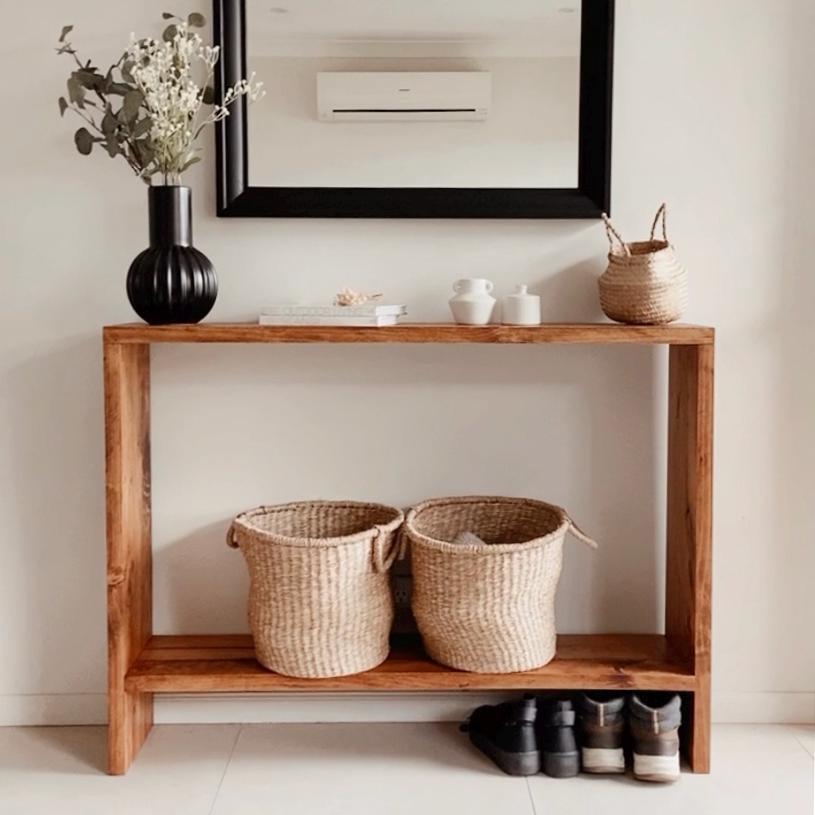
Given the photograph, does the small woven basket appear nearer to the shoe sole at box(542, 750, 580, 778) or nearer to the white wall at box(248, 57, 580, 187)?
the white wall at box(248, 57, 580, 187)

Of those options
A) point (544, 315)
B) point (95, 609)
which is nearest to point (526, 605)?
point (544, 315)

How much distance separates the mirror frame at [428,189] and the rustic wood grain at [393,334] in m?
0.35

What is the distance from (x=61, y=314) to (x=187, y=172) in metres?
0.39

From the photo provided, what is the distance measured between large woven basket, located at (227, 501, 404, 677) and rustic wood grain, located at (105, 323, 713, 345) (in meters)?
0.37

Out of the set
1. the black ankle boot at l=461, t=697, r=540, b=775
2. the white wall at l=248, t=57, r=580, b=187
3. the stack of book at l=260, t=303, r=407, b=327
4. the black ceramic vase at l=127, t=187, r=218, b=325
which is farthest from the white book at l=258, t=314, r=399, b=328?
the black ankle boot at l=461, t=697, r=540, b=775

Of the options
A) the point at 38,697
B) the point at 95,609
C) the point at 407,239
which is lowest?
the point at 38,697

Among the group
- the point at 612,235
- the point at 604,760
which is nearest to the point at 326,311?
the point at 612,235

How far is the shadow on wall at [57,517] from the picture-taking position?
2201mm

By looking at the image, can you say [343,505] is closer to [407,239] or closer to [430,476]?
[430,476]

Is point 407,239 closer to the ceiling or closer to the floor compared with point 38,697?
closer to the ceiling

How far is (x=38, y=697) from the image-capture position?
225 centimetres

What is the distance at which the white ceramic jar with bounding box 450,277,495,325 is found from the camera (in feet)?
6.66

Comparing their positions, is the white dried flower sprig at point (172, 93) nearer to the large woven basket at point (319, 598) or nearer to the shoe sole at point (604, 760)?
the large woven basket at point (319, 598)

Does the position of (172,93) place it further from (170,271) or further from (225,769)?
(225,769)
